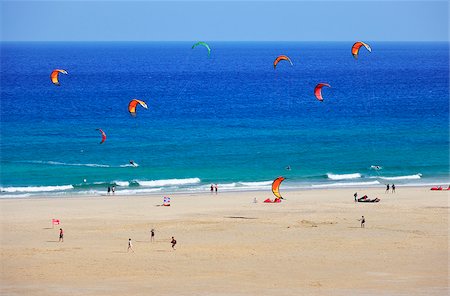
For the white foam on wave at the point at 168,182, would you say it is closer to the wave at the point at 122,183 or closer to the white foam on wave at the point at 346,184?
the wave at the point at 122,183

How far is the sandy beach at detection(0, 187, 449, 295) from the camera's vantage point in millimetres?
25312

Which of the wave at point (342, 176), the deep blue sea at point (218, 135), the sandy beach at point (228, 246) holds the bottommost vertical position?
the sandy beach at point (228, 246)

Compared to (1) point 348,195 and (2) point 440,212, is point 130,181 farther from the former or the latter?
(2) point 440,212

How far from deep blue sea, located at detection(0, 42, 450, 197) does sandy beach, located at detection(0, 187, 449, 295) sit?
21.2ft

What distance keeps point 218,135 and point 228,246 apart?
3418 cm

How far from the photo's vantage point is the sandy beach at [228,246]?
25312 millimetres

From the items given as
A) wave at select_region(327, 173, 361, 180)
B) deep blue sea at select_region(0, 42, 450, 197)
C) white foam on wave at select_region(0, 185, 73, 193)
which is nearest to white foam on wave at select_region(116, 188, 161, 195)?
deep blue sea at select_region(0, 42, 450, 197)

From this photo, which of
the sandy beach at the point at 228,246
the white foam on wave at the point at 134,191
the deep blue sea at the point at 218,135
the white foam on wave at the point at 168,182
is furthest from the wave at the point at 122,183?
the sandy beach at the point at 228,246

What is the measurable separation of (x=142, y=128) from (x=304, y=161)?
18.0m

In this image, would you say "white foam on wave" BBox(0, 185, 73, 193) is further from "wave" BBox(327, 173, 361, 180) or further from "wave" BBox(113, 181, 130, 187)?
"wave" BBox(327, 173, 361, 180)

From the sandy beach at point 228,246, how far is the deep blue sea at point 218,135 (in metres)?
6.47

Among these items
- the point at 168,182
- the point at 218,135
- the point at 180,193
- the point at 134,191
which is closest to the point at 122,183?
the point at 134,191

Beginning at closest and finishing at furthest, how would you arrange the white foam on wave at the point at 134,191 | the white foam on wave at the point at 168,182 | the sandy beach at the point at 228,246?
1. the sandy beach at the point at 228,246
2. the white foam on wave at the point at 134,191
3. the white foam on wave at the point at 168,182

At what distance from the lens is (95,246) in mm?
30156
